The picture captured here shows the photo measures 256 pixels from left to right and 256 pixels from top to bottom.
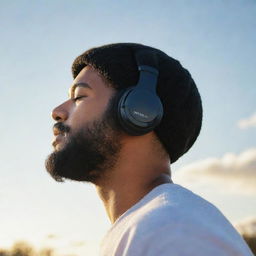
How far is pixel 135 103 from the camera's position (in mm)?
2611

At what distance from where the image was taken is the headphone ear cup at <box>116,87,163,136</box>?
103 inches

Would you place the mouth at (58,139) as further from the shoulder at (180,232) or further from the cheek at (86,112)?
the shoulder at (180,232)

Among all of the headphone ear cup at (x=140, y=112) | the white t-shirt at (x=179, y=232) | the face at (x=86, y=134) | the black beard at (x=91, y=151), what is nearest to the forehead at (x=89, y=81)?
the face at (x=86, y=134)

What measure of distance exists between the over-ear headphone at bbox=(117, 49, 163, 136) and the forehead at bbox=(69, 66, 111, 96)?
0.84 ft

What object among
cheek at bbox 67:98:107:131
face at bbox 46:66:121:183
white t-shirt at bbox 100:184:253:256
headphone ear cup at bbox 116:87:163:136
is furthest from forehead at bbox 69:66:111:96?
white t-shirt at bbox 100:184:253:256

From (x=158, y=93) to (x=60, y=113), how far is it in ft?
2.23

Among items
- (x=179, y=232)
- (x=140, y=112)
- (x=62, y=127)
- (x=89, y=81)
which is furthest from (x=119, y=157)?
(x=179, y=232)

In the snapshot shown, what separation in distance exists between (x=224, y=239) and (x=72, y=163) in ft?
4.38

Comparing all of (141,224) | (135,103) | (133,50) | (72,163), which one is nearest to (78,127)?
(72,163)

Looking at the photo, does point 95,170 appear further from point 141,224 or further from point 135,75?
point 141,224

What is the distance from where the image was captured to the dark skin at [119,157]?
2637 mm

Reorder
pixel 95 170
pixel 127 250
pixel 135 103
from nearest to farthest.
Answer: pixel 127 250
pixel 135 103
pixel 95 170

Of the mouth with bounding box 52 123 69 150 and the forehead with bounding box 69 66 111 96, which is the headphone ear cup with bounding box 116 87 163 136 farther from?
the mouth with bounding box 52 123 69 150

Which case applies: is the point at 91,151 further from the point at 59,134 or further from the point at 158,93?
the point at 158,93
